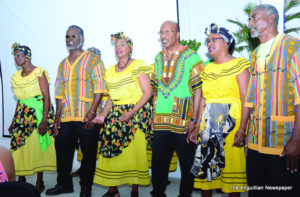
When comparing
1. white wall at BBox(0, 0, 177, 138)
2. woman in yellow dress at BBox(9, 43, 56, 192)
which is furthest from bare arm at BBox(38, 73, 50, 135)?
white wall at BBox(0, 0, 177, 138)

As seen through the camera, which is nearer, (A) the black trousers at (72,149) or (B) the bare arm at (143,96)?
(B) the bare arm at (143,96)

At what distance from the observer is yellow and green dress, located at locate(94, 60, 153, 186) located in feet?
12.0

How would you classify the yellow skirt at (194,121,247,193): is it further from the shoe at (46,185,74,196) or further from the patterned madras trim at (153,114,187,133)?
the shoe at (46,185,74,196)

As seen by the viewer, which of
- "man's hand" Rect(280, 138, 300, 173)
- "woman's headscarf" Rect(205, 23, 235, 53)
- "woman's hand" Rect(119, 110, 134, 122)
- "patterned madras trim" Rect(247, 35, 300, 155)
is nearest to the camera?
"man's hand" Rect(280, 138, 300, 173)

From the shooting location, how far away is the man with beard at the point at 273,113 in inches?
85.0

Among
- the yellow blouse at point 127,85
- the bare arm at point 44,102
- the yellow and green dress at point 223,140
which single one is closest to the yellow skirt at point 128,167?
the yellow blouse at point 127,85

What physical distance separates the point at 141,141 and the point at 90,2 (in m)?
3.35

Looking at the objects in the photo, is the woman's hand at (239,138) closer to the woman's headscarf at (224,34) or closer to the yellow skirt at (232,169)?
the yellow skirt at (232,169)

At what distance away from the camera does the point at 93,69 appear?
3.99m

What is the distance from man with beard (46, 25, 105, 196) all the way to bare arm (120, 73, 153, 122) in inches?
20.0

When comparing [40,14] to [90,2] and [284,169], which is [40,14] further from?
[284,169]

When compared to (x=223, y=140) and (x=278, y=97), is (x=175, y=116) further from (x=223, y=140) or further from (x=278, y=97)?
(x=278, y=97)

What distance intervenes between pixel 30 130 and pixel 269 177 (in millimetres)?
3221

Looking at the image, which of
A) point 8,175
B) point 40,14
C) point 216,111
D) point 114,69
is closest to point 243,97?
point 216,111
